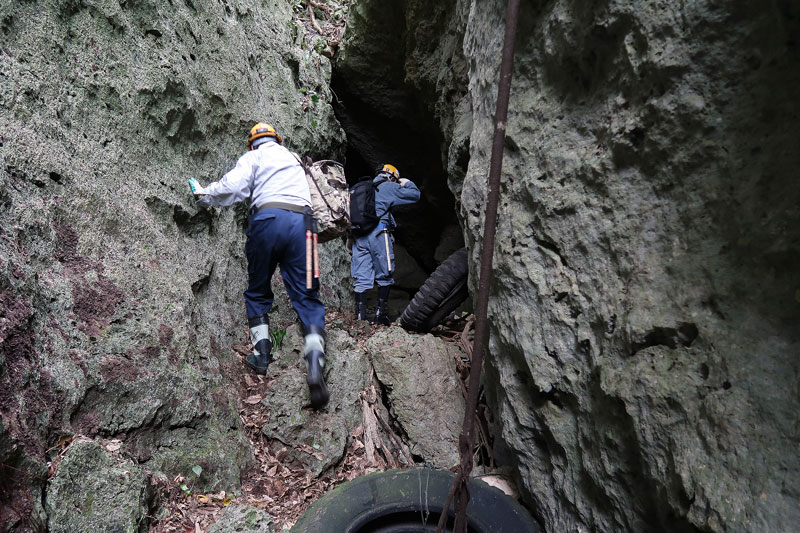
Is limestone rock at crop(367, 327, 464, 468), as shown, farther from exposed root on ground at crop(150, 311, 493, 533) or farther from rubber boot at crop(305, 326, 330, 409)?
rubber boot at crop(305, 326, 330, 409)

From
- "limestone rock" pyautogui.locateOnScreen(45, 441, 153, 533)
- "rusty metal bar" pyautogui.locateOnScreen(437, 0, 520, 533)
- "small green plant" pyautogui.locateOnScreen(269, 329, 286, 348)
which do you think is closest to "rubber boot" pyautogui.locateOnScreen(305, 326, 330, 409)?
"small green plant" pyautogui.locateOnScreen(269, 329, 286, 348)

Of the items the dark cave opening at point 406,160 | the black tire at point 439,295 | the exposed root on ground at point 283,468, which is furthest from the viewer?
the dark cave opening at point 406,160

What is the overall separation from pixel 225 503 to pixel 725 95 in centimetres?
341

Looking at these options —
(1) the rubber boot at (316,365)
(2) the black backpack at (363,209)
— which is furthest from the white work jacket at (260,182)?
(2) the black backpack at (363,209)

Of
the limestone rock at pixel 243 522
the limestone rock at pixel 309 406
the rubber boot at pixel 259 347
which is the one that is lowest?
the limestone rock at pixel 243 522

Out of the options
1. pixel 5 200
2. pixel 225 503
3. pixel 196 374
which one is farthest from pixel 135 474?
pixel 5 200

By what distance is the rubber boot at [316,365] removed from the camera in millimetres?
3883

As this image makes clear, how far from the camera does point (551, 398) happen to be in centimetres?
259

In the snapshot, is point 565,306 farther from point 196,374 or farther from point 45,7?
point 45,7

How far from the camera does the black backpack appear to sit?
6832mm

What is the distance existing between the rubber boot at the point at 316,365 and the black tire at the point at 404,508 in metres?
1.20

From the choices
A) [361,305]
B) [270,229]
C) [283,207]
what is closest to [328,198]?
[283,207]

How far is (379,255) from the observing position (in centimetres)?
697

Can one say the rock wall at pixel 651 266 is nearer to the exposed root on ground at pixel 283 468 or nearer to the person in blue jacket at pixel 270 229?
the exposed root on ground at pixel 283 468
